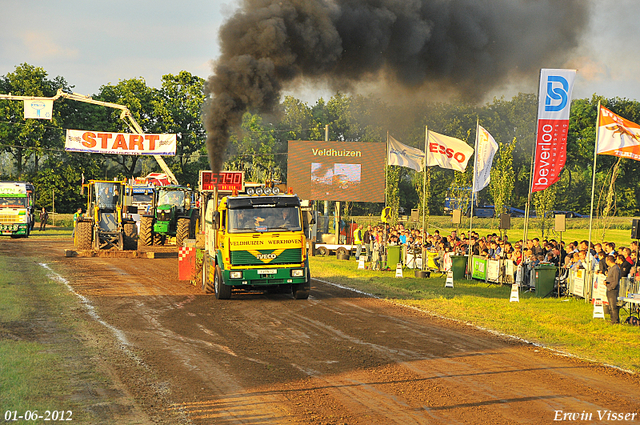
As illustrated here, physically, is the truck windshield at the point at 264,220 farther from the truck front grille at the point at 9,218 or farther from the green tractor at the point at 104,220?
the truck front grille at the point at 9,218

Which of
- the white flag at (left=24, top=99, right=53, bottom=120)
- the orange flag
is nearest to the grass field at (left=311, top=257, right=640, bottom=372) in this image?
the orange flag

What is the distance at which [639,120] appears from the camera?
76.1m

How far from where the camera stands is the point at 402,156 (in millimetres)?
31484

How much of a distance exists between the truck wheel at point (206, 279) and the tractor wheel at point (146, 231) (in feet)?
42.2

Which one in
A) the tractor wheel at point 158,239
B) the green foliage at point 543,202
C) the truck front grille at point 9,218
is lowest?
the tractor wheel at point 158,239

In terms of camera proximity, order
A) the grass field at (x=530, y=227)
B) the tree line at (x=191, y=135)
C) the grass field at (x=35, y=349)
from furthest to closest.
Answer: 1. the tree line at (x=191, y=135)
2. the grass field at (x=530, y=227)
3. the grass field at (x=35, y=349)

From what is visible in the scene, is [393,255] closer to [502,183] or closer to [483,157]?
[502,183]

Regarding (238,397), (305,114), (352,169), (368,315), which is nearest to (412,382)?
(238,397)

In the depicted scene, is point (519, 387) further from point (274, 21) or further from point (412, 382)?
point (274, 21)

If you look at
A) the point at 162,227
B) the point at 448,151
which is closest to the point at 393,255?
the point at 448,151

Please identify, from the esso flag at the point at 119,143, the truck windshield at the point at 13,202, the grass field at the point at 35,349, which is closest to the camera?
the grass field at the point at 35,349

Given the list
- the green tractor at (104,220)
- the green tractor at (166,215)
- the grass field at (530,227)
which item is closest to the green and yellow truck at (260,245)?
the green tractor at (166,215)

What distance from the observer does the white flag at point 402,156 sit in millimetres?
31188

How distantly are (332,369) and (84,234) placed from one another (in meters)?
22.2
